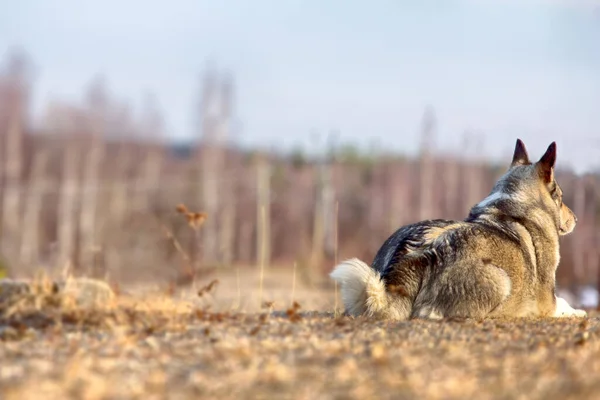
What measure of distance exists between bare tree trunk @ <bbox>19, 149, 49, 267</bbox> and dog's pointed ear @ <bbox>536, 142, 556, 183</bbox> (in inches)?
2054

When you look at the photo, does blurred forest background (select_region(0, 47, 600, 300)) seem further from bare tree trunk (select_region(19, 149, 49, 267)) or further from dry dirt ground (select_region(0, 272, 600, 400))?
dry dirt ground (select_region(0, 272, 600, 400))

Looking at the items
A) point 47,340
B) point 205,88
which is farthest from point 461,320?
point 205,88

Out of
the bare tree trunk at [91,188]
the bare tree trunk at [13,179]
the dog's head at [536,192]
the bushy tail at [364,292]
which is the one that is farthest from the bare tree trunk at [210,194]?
the bushy tail at [364,292]

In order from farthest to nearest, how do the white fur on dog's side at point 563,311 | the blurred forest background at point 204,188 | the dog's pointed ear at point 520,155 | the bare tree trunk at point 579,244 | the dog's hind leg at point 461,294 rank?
the blurred forest background at point 204,188, the bare tree trunk at point 579,244, the dog's pointed ear at point 520,155, the white fur on dog's side at point 563,311, the dog's hind leg at point 461,294

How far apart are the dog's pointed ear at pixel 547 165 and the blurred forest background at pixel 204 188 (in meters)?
41.8

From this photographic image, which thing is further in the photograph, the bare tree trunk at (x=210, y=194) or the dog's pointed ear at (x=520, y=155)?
the bare tree trunk at (x=210, y=194)

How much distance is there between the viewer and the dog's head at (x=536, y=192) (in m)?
9.62

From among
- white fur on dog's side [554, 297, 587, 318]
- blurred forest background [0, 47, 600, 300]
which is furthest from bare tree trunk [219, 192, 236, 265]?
white fur on dog's side [554, 297, 587, 318]

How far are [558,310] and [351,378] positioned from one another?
486cm

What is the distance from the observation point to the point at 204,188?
68.2 metres

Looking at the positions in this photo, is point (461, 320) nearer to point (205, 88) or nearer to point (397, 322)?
point (397, 322)

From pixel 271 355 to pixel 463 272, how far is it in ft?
10.5

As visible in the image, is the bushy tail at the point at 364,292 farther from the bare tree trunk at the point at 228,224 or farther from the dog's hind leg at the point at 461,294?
the bare tree trunk at the point at 228,224

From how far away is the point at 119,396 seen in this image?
14.7 feet
